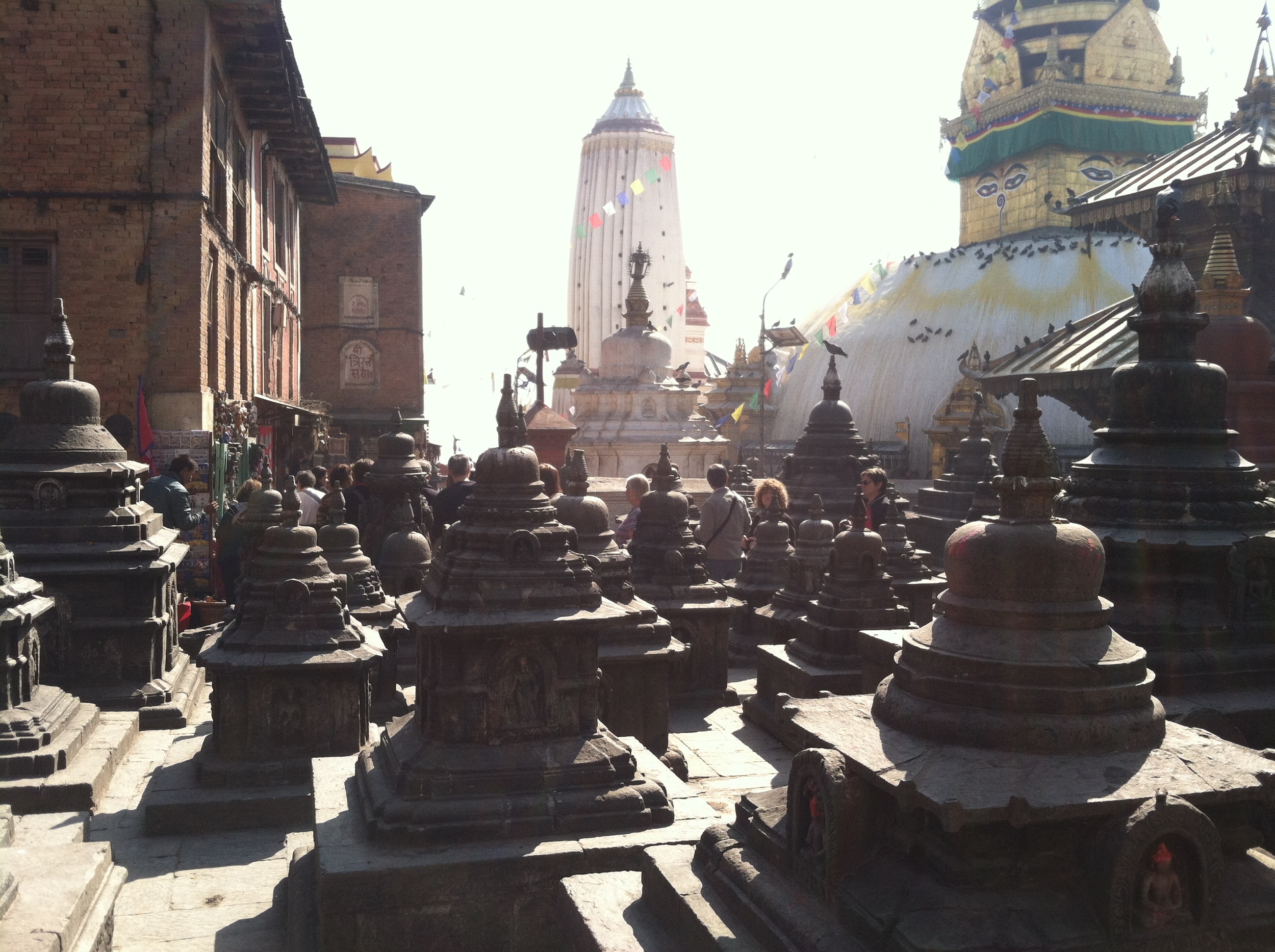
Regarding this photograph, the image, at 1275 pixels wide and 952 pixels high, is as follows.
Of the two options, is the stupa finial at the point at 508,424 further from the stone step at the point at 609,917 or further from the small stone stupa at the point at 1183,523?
the small stone stupa at the point at 1183,523

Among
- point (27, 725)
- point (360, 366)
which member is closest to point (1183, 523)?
point (27, 725)

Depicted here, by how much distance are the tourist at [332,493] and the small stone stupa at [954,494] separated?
781 cm

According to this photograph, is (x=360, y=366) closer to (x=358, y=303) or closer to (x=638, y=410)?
(x=358, y=303)

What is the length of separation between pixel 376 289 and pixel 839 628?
23.4 metres

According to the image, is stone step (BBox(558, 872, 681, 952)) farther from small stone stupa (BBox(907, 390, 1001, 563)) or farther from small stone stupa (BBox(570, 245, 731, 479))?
small stone stupa (BBox(570, 245, 731, 479))

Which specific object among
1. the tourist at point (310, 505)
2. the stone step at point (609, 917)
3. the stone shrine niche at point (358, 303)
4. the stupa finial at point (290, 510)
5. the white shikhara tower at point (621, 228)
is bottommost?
the stone step at point (609, 917)

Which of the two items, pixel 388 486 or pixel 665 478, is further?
pixel 388 486

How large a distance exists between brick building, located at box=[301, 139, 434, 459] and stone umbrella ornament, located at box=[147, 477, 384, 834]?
74.7ft

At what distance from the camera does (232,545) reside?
995cm

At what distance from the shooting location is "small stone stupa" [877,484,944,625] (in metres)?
10.1

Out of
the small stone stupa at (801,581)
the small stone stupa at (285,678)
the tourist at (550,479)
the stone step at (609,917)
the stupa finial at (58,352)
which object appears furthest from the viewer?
Answer: the small stone stupa at (801,581)

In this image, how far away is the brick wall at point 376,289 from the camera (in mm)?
29047

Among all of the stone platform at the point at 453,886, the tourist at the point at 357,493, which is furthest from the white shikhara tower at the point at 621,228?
the stone platform at the point at 453,886

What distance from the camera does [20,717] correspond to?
6.10 m
